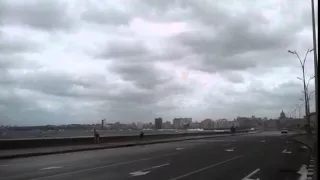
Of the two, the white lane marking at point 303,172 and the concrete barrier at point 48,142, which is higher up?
the concrete barrier at point 48,142

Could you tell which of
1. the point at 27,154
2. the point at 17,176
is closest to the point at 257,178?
the point at 17,176

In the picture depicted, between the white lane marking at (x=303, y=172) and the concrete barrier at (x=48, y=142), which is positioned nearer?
the white lane marking at (x=303, y=172)

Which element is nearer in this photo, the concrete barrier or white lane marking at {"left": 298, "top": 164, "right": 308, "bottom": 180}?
white lane marking at {"left": 298, "top": 164, "right": 308, "bottom": 180}

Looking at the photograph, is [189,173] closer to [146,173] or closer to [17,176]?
[146,173]

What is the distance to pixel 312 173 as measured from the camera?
18.0 meters

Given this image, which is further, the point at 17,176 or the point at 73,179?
the point at 17,176

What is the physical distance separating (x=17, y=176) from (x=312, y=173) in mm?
12313

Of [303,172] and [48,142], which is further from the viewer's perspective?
[48,142]

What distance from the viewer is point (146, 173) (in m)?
17.2

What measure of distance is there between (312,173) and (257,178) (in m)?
3.42

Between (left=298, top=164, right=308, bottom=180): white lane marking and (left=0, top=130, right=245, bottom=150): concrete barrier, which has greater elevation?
(left=0, top=130, right=245, bottom=150): concrete barrier

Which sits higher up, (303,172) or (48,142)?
(48,142)

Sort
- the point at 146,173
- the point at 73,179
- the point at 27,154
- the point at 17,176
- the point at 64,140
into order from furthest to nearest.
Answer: the point at 64,140 < the point at 27,154 < the point at 146,173 < the point at 17,176 < the point at 73,179

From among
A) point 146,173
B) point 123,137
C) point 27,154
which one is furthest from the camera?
point 123,137
